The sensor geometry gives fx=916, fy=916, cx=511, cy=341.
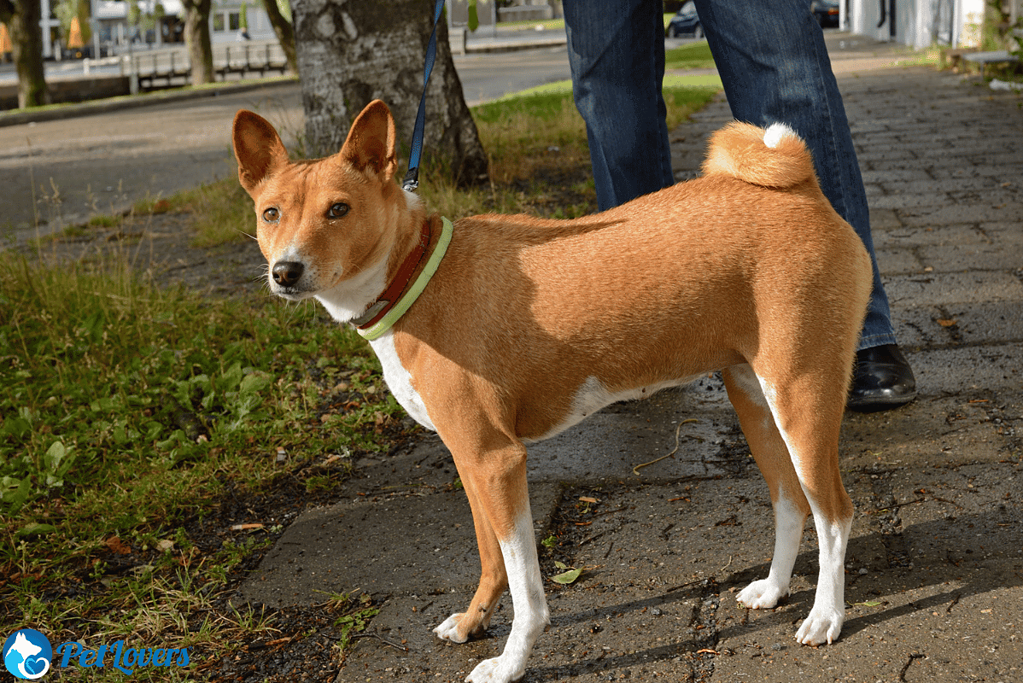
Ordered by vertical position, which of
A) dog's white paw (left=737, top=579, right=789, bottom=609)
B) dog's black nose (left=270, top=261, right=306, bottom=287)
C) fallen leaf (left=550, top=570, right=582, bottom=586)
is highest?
dog's black nose (left=270, top=261, right=306, bottom=287)

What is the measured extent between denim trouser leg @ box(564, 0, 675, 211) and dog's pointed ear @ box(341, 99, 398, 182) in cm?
131

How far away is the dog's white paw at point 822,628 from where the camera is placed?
2240 millimetres

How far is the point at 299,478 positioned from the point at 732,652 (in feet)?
6.02

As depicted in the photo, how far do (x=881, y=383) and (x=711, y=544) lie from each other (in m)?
1.09

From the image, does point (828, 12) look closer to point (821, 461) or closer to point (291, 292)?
point (821, 461)

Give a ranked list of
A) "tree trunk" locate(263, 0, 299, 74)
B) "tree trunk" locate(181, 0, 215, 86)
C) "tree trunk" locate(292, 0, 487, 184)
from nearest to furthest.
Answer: "tree trunk" locate(292, 0, 487, 184) < "tree trunk" locate(263, 0, 299, 74) < "tree trunk" locate(181, 0, 215, 86)

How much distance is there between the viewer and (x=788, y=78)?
121 inches

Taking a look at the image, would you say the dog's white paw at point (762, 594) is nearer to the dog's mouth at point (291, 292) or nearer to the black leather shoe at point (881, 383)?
the black leather shoe at point (881, 383)

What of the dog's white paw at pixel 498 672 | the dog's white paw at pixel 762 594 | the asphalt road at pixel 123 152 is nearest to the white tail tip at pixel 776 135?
the dog's white paw at pixel 762 594

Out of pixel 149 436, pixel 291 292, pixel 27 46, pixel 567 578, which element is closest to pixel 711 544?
pixel 567 578

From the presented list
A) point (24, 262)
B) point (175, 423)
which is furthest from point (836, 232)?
point (24, 262)

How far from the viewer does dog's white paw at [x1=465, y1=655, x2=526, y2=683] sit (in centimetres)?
221

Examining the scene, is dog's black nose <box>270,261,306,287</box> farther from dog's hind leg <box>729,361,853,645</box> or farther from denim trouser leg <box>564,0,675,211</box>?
denim trouser leg <box>564,0,675,211</box>

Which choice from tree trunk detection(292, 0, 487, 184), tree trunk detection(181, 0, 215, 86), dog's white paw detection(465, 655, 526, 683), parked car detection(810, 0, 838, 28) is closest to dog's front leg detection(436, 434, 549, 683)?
dog's white paw detection(465, 655, 526, 683)
